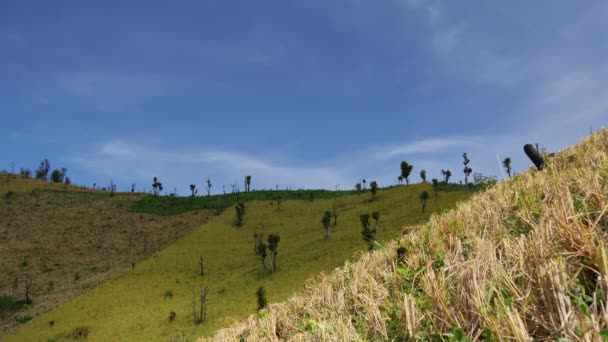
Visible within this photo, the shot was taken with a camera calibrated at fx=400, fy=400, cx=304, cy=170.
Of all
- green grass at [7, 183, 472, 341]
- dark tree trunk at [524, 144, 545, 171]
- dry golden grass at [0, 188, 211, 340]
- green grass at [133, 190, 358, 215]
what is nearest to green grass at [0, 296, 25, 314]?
dry golden grass at [0, 188, 211, 340]

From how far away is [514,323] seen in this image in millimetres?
1353

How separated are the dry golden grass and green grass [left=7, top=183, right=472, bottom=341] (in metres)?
4.55

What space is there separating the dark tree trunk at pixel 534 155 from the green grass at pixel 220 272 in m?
23.4

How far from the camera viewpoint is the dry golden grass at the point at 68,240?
4866 cm

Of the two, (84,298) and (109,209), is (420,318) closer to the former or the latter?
(84,298)

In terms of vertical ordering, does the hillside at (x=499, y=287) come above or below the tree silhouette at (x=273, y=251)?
above

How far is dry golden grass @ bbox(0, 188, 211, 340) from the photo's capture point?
48.7 m

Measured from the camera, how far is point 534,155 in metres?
6.12

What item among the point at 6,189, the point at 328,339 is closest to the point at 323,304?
the point at 328,339

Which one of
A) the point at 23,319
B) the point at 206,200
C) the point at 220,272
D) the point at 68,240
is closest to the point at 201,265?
the point at 220,272

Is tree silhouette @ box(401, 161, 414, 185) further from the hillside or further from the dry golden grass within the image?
the hillside

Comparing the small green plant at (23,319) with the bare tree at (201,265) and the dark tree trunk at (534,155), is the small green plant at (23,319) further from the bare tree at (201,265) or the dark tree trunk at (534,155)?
the dark tree trunk at (534,155)

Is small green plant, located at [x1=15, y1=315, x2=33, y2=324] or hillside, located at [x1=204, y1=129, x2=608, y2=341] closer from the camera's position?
hillside, located at [x1=204, y1=129, x2=608, y2=341]

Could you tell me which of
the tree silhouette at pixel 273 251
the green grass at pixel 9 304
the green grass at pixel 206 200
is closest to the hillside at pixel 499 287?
the tree silhouette at pixel 273 251
